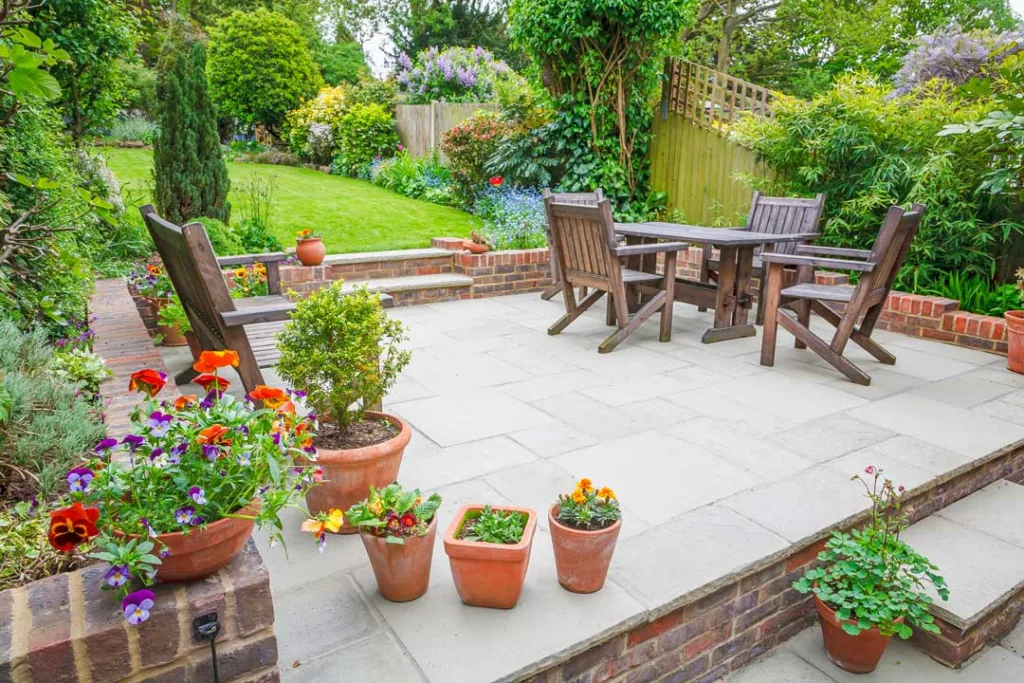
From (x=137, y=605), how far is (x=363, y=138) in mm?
11299

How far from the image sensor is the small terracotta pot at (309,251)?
5.17 meters

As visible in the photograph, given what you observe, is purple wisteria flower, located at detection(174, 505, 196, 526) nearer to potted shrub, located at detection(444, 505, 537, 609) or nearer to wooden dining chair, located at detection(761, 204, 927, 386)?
potted shrub, located at detection(444, 505, 537, 609)

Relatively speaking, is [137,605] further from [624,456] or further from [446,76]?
[446,76]

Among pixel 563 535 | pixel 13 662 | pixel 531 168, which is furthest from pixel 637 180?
pixel 13 662

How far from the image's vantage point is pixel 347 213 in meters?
8.08

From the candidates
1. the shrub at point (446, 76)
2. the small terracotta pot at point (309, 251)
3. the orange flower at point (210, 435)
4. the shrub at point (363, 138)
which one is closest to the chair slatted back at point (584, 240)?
the small terracotta pot at point (309, 251)

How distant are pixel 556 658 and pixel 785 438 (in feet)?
5.75

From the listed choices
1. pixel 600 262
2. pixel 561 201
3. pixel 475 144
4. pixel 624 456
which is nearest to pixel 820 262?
pixel 600 262

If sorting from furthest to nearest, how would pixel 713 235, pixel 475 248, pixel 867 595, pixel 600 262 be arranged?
1. pixel 475 248
2. pixel 713 235
3. pixel 600 262
4. pixel 867 595

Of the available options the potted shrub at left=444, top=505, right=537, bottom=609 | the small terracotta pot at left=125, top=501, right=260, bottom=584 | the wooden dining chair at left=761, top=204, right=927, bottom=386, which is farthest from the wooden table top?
the small terracotta pot at left=125, top=501, right=260, bottom=584

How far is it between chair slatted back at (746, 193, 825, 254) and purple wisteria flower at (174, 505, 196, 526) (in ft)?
15.0

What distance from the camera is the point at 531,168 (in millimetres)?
7527

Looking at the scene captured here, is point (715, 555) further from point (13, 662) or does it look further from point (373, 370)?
point (13, 662)

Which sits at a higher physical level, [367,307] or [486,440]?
[367,307]
